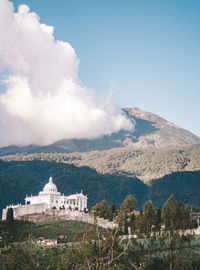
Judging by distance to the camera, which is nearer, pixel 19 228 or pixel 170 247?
pixel 170 247

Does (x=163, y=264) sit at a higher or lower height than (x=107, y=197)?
lower

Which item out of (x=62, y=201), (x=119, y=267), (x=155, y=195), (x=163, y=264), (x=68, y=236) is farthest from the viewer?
(x=155, y=195)

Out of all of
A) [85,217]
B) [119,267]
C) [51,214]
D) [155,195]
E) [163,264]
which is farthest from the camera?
[155,195]

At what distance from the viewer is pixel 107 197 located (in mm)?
194625

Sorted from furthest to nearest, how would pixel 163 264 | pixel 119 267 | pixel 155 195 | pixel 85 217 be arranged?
pixel 155 195 < pixel 85 217 < pixel 163 264 < pixel 119 267

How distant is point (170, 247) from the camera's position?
1022 inches

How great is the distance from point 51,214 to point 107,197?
100976mm

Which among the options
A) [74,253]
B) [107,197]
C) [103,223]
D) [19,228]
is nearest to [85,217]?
Result: [103,223]

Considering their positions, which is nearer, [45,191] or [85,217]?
[85,217]

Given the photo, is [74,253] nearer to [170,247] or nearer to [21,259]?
[21,259]

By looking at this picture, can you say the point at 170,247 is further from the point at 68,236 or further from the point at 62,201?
the point at 62,201

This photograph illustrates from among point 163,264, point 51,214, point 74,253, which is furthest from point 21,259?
point 51,214

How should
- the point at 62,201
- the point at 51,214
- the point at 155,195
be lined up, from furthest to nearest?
the point at 155,195 < the point at 62,201 < the point at 51,214

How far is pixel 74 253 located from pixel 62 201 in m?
87.5
